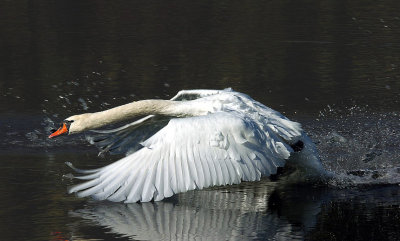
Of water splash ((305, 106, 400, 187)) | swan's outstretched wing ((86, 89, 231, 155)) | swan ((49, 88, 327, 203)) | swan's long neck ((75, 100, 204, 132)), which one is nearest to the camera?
swan ((49, 88, 327, 203))

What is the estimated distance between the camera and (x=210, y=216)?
7426mm

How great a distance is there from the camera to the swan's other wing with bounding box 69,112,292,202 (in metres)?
6.98

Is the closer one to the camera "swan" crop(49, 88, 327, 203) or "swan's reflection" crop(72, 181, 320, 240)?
"swan's reflection" crop(72, 181, 320, 240)

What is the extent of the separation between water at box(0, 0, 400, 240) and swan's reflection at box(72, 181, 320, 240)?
18mm

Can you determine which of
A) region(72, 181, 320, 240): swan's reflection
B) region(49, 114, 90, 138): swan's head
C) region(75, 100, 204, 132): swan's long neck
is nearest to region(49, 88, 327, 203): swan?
region(72, 181, 320, 240): swan's reflection

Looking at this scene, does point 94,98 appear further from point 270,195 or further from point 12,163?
point 270,195

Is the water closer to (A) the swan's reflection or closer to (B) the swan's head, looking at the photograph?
(A) the swan's reflection

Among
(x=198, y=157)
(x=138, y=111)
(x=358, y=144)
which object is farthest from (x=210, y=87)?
(x=198, y=157)

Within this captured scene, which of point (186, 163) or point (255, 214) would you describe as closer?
point (186, 163)

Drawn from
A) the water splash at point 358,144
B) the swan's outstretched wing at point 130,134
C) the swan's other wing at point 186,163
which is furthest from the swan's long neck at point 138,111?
the water splash at point 358,144

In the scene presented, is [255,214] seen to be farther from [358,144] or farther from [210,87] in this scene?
[210,87]

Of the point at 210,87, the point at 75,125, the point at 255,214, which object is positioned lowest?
the point at 210,87

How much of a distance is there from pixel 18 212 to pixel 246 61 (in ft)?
29.3

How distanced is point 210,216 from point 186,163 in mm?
597
